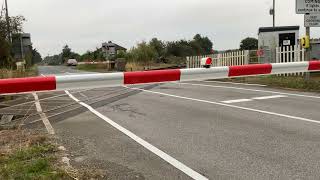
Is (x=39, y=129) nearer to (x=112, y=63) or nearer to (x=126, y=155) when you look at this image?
(x=126, y=155)

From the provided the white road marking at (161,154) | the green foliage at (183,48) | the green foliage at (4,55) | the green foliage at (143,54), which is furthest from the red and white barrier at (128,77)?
the green foliage at (183,48)

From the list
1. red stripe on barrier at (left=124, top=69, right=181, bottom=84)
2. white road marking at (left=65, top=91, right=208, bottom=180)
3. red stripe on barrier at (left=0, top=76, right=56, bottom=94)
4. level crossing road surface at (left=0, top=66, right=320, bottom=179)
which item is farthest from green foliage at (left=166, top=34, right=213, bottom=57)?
red stripe on barrier at (left=0, top=76, right=56, bottom=94)

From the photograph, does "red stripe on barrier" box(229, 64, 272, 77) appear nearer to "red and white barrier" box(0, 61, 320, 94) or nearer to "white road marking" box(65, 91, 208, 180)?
"red and white barrier" box(0, 61, 320, 94)

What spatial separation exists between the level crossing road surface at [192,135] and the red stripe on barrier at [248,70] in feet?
3.18

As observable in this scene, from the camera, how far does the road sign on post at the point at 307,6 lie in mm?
18938

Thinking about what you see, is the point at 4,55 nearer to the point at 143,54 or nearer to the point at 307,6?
the point at 307,6

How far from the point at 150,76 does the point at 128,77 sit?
16.6 inches

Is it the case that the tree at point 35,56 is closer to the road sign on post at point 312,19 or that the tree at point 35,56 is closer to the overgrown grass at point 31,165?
the road sign on post at point 312,19

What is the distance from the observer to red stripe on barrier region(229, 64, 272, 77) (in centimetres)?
970

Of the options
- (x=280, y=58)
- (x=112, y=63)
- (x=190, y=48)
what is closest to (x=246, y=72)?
(x=280, y=58)

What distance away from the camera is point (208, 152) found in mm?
7441

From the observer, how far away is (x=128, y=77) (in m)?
8.55

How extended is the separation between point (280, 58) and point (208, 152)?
61.0 feet

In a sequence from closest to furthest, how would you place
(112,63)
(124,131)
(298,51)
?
(124,131) < (298,51) < (112,63)
